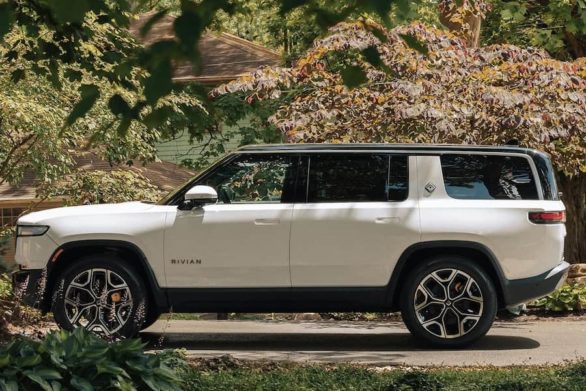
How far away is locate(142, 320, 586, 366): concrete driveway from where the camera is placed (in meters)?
10.7

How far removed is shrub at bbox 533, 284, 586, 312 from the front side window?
528 centimetres

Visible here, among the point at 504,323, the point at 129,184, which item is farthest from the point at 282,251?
the point at 129,184

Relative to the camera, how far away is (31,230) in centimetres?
1132

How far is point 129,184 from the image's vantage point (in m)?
17.8

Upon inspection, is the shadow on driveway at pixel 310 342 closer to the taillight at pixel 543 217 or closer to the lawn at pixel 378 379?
the taillight at pixel 543 217

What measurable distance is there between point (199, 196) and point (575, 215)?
12.2m

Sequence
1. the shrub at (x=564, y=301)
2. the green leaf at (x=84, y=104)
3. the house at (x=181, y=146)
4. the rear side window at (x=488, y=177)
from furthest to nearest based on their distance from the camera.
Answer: the house at (x=181, y=146)
the shrub at (x=564, y=301)
the rear side window at (x=488, y=177)
the green leaf at (x=84, y=104)

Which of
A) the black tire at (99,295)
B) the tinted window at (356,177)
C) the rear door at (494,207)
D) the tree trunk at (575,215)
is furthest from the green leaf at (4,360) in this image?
the tree trunk at (575,215)

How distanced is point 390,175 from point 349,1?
6.10 metres

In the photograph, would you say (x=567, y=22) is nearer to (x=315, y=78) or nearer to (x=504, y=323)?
(x=315, y=78)

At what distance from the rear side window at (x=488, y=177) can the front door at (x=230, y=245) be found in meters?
1.63

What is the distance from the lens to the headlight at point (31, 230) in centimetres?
1127

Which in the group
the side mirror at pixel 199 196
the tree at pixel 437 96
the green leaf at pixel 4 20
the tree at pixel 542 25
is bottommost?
the side mirror at pixel 199 196

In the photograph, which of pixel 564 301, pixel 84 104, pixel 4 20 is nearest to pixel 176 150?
pixel 564 301
